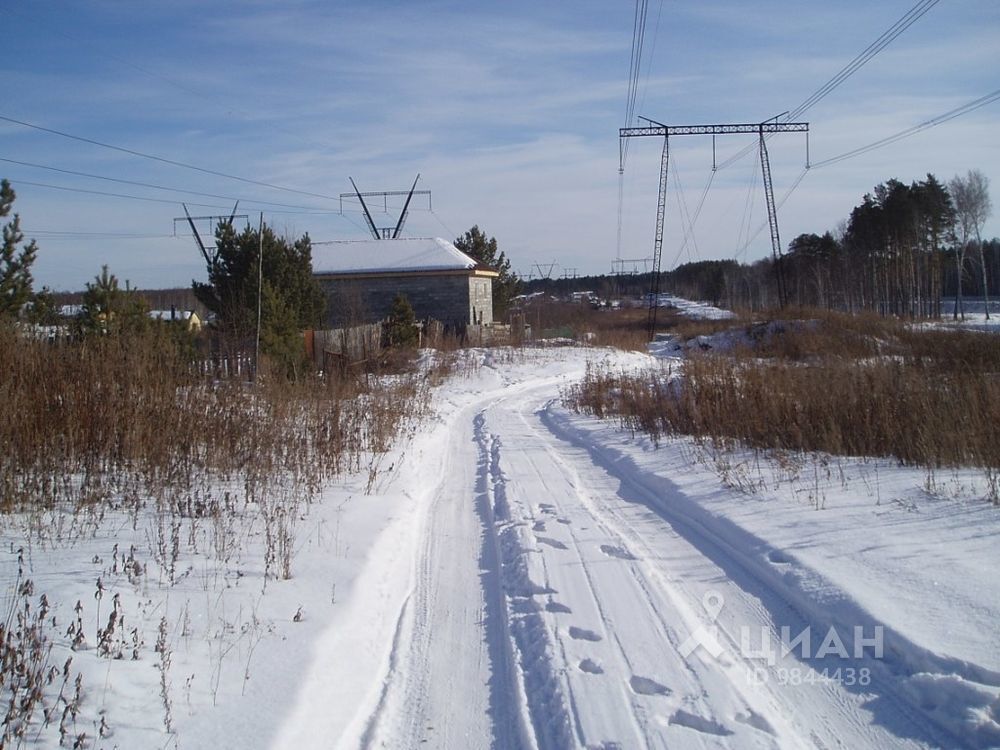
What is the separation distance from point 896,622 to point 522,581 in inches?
107

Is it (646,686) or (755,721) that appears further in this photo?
(646,686)

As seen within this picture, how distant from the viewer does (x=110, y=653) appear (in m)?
4.27

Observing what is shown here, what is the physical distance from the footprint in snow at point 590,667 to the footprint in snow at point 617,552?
217cm

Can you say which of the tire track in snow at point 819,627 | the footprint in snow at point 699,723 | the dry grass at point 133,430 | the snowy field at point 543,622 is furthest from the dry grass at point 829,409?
the footprint in snow at point 699,723

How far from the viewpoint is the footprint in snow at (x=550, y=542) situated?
7168 mm

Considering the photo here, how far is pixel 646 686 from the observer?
439 centimetres

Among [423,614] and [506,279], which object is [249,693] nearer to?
[423,614]

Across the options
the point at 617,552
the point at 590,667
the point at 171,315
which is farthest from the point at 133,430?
the point at 171,315

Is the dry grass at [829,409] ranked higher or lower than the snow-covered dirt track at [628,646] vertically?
higher

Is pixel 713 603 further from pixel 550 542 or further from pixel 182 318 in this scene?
pixel 182 318

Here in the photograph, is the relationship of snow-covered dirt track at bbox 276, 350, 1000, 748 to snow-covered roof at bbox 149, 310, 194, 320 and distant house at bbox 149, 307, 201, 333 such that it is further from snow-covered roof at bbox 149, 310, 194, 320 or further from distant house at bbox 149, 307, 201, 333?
distant house at bbox 149, 307, 201, 333

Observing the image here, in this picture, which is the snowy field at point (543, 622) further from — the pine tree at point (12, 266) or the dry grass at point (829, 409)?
the pine tree at point (12, 266)

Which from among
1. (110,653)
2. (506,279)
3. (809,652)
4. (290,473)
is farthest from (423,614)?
(506,279)

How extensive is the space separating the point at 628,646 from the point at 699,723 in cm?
99
